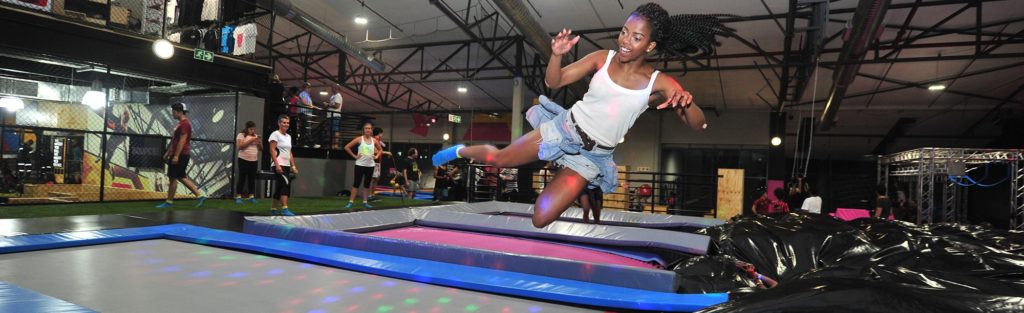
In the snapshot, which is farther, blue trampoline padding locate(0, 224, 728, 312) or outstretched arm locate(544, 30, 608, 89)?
blue trampoline padding locate(0, 224, 728, 312)

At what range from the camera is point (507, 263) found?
115 inches

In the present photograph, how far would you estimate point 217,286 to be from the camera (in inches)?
92.7

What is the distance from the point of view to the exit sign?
718 centimetres

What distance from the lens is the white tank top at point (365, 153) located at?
6.65 m

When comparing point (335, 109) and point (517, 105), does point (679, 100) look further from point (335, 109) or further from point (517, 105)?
point (517, 105)

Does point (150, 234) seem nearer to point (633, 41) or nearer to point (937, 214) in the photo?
point (633, 41)

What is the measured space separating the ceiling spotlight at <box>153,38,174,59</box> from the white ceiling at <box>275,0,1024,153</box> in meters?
3.40

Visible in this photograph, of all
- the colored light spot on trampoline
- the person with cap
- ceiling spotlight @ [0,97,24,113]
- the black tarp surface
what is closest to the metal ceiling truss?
the black tarp surface

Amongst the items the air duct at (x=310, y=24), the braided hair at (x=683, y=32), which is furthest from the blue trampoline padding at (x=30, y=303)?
the air duct at (x=310, y=24)

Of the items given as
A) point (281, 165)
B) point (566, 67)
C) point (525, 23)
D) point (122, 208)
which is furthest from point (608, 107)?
point (122, 208)

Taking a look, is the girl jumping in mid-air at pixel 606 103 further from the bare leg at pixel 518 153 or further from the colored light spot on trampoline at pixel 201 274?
the colored light spot on trampoline at pixel 201 274

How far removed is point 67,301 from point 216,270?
71 cm

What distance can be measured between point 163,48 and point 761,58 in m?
10.6

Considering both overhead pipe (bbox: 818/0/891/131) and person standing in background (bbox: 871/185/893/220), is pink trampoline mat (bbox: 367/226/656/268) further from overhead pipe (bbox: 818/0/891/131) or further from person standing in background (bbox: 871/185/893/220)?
person standing in background (bbox: 871/185/893/220)
